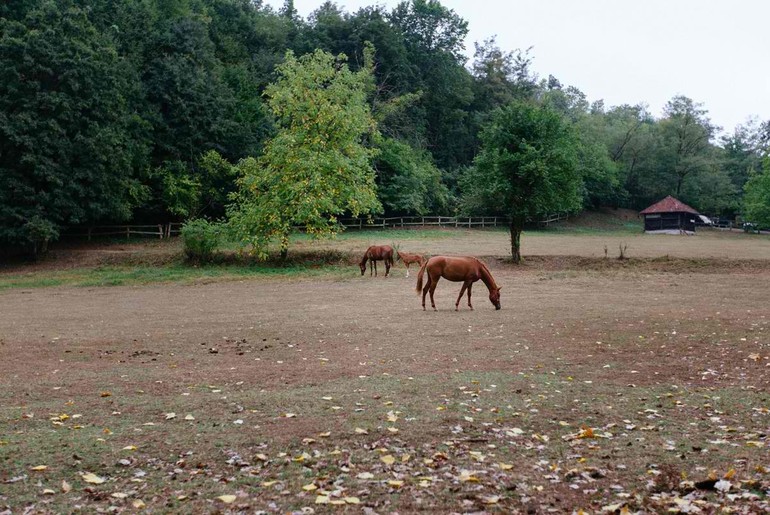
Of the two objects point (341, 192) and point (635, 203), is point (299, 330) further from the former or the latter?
point (635, 203)

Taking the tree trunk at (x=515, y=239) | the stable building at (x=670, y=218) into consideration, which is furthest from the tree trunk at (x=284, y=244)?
the stable building at (x=670, y=218)

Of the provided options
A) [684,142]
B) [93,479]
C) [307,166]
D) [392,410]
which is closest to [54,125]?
[307,166]

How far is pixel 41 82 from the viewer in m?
41.2

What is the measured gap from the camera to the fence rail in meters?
52.6

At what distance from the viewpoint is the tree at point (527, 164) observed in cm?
3931

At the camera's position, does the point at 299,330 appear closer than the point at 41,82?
Yes

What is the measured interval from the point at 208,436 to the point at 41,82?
4110 cm

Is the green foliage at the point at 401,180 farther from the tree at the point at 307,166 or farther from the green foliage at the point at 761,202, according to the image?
the green foliage at the point at 761,202

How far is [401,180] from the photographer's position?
219 ft

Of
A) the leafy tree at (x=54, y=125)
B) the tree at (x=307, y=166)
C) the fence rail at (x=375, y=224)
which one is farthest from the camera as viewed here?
the fence rail at (x=375, y=224)

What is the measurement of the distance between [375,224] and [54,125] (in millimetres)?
31522

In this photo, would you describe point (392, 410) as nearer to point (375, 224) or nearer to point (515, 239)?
point (515, 239)

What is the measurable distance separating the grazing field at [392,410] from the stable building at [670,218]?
200ft

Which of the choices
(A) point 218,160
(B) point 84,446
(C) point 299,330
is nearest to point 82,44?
(A) point 218,160
